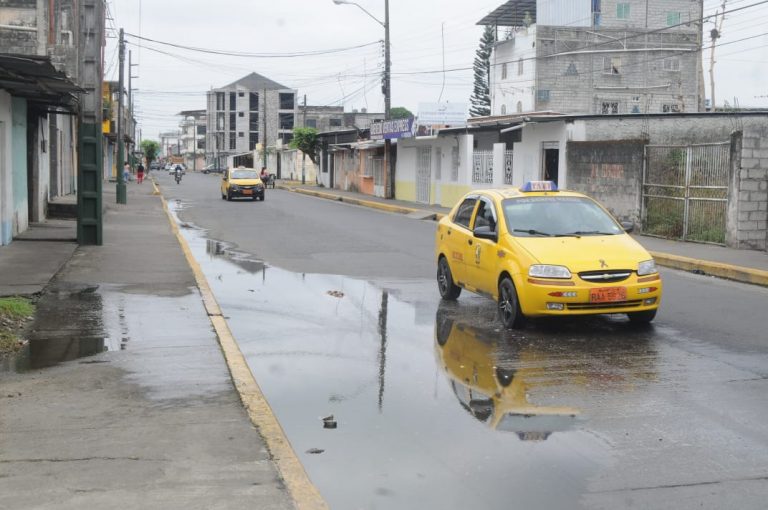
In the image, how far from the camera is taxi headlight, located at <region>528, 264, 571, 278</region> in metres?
9.63

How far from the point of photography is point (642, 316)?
33.3ft

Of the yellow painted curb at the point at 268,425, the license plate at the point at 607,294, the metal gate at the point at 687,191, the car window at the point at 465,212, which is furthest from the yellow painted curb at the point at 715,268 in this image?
the yellow painted curb at the point at 268,425

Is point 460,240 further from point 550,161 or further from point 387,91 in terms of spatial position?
point 387,91

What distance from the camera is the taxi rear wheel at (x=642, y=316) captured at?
33.1 feet

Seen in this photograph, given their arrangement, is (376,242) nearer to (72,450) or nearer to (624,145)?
(624,145)

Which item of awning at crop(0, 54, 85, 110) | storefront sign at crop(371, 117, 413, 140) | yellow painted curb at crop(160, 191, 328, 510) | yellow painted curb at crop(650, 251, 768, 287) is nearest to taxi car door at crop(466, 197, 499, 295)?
yellow painted curb at crop(160, 191, 328, 510)

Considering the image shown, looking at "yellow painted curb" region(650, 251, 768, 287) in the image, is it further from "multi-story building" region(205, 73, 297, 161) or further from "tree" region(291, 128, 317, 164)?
"multi-story building" region(205, 73, 297, 161)

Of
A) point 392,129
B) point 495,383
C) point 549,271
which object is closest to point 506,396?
point 495,383

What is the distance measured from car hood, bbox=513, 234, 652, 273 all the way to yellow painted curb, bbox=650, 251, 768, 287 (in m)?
5.60

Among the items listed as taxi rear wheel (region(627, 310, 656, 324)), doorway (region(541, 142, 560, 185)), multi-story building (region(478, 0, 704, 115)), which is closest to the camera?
taxi rear wheel (region(627, 310, 656, 324))

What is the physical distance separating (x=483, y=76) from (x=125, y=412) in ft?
278

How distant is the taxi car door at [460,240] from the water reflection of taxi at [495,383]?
5.11ft

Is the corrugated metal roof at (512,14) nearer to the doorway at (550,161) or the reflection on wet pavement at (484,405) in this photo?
the doorway at (550,161)

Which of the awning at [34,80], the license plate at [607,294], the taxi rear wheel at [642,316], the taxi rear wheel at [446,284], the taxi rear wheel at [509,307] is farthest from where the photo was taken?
the taxi rear wheel at [446,284]
